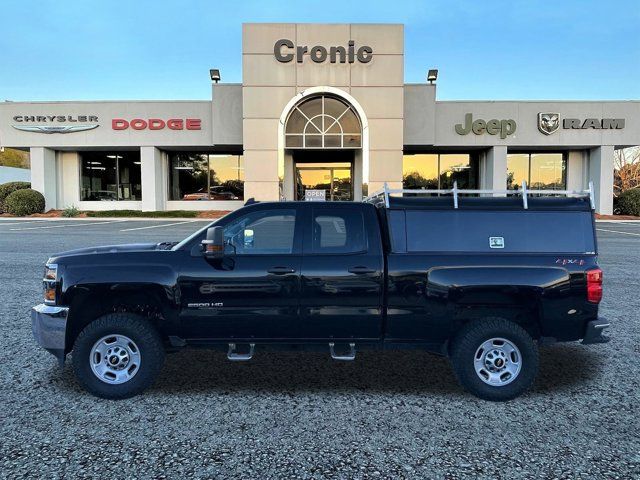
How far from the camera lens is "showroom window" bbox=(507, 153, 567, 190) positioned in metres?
32.3

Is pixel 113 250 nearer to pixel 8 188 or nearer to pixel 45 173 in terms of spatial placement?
pixel 45 173

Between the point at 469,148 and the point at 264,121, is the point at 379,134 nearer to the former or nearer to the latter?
the point at 264,121

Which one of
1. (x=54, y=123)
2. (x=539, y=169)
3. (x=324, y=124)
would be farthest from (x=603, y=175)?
(x=54, y=123)

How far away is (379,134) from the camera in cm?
2658

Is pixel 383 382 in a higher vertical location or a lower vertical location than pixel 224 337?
lower

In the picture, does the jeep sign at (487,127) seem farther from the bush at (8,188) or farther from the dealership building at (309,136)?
the bush at (8,188)

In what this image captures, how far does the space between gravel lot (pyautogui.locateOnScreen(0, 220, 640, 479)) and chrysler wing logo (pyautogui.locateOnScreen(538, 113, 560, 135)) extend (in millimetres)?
26908

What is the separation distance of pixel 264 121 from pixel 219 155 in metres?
7.50

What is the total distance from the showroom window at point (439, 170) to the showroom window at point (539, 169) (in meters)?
2.41

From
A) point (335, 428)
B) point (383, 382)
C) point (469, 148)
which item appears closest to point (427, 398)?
point (383, 382)

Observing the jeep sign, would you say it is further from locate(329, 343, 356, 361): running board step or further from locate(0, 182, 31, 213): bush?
locate(0, 182, 31, 213): bush

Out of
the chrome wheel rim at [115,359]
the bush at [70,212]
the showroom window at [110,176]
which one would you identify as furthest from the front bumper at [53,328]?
the showroom window at [110,176]

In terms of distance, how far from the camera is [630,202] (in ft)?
100

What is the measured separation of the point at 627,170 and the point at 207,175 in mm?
34674
